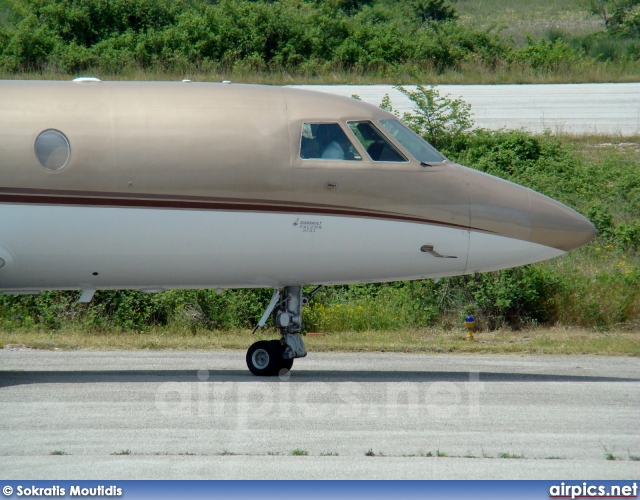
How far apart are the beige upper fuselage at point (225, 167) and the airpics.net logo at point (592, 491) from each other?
198 inches

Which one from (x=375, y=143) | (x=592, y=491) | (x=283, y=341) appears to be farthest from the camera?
(x=283, y=341)

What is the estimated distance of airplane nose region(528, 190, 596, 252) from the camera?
11.8 meters

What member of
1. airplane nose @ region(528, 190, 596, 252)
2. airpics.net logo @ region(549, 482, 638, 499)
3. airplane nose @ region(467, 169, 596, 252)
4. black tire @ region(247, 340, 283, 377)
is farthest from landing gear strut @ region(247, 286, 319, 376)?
airpics.net logo @ region(549, 482, 638, 499)

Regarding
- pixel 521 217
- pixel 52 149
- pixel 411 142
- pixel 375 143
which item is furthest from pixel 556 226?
pixel 52 149

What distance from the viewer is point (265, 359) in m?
12.3

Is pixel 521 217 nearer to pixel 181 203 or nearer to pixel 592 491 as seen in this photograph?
pixel 181 203

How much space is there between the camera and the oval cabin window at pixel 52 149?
11.0 m

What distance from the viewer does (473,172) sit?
1203 centimetres

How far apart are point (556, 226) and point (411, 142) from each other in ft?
7.06

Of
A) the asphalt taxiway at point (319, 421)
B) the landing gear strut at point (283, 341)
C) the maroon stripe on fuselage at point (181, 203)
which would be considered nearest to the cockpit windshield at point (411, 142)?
the maroon stripe on fuselage at point (181, 203)

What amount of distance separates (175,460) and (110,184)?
4245mm

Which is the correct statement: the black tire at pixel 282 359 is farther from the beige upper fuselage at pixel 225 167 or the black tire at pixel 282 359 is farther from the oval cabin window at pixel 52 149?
the oval cabin window at pixel 52 149

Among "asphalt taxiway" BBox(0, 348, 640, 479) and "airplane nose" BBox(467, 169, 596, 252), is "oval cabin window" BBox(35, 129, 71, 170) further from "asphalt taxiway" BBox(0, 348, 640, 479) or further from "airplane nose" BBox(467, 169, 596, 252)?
"airplane nose" BBox(467, 169, 596, 252)

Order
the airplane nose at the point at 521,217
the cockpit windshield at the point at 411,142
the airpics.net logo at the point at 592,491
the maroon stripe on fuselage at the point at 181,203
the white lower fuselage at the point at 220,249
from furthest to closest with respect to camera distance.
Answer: the cockpit windshield at the point at 411,142 → the airplane nose at the point at 521,217 → the white lower fuselage at the point at 220,249 → the maroon stripe on fuselage at the point at 181,203 → the airpics.net logo at the point at 592,491
